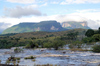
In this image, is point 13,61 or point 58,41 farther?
point 58,41

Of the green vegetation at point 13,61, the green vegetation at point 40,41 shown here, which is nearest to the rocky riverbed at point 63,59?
the green vegetation at point 13,61

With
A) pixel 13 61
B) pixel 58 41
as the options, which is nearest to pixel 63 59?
pixel 13 61

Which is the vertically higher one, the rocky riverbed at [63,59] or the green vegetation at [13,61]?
the green vegetation at [13,61]

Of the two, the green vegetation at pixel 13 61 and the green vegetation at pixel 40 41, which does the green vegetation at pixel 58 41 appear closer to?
the green vegetation at pixel 40 41

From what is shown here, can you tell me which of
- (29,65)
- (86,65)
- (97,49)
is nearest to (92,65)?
(86,65)

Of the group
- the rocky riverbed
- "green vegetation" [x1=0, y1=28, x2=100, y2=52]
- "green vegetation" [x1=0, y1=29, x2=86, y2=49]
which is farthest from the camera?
"green vegetation" [x1=0, y1=29, x2=86, y2=49]

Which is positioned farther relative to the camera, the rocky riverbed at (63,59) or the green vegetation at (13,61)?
the green vegetation at (13,61)

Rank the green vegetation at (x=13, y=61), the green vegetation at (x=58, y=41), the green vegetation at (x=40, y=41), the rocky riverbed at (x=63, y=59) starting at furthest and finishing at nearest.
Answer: the green vegetation at (x=40, y=41) → the green vegetation at (x=58, y=41) → the green vegetation at (x=13, y=61) → the rocky riverbed at (x=63, y=59)

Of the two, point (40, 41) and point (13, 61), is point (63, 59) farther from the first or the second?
point (40, 41)

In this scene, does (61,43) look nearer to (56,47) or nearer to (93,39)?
(56,47)

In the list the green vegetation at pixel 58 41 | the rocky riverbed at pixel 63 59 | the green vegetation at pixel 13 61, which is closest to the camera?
the rocky riverbed at pixel 63 59

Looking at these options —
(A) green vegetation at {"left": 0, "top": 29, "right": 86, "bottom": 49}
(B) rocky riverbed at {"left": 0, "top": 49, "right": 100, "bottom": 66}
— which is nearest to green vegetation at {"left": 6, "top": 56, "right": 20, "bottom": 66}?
(B) rocky riverbed at {"left": 0, "top": 49, "right": 100, "bottom": 66}

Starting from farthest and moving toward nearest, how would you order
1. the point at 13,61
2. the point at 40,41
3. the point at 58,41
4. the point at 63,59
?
the point at 40,41 < the point at 58,41 < the point at 63,59 < the point at 13,61

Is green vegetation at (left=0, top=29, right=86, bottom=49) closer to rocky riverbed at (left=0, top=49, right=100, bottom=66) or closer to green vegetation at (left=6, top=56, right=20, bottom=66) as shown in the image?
rocky riverbed at (left=0, top=49, right=100, bottom=66)
